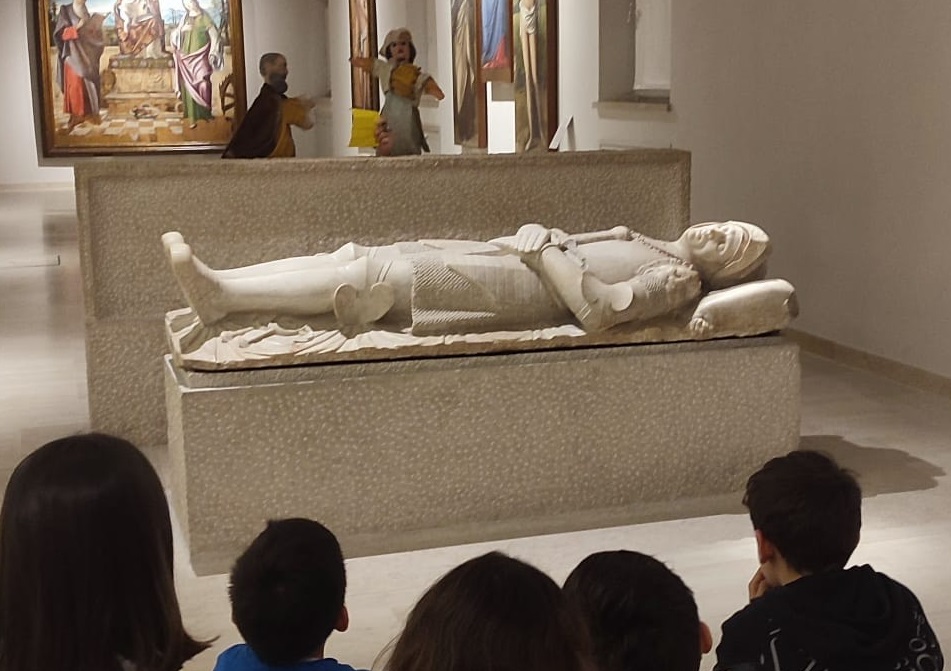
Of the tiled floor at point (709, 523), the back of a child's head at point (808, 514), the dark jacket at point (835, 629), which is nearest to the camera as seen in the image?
the dark jacket at point (835, 629)

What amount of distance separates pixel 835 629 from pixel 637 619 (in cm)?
45

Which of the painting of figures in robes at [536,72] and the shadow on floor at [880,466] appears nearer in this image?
the shadow on floor at [880,466]

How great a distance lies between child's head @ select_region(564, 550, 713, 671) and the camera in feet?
5.80

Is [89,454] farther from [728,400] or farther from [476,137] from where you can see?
[476,137]

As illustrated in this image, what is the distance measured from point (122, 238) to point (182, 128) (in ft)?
51.5

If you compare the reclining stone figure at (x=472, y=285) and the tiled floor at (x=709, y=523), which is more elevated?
the reclining stone figure at (x=472, y=285)

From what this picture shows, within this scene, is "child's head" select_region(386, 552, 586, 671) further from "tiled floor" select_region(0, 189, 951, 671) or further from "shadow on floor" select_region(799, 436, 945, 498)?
"shadow on floor" select_region(799, 436, 945, 498)

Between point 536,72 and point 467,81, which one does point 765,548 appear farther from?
point 467,81

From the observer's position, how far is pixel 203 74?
67.4ft

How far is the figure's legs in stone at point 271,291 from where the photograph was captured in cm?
438

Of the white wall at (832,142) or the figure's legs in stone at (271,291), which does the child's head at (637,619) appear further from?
the white wall at (832,142)

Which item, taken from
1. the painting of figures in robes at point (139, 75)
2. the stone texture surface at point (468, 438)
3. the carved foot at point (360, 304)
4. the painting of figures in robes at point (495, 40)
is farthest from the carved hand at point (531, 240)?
the painting of figures in robes at point (139, 75)

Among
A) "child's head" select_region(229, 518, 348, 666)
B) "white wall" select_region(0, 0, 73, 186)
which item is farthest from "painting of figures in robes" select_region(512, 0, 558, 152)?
"white wall" select_region(0, 0, 73, 186)

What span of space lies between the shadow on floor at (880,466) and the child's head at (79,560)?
3458 mm
